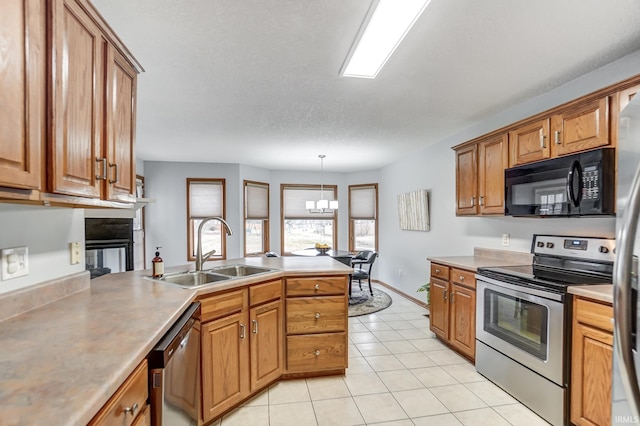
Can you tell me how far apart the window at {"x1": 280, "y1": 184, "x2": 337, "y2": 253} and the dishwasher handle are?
16.6 ft

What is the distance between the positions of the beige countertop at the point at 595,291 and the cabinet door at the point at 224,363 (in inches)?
83.7

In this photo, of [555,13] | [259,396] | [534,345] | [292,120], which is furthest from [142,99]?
[534,345]

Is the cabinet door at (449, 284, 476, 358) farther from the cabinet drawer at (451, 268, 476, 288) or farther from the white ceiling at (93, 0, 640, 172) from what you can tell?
the white ceiling at (93, 0, 640, 172)

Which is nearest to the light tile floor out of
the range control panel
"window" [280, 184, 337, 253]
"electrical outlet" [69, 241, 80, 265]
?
the range control panel

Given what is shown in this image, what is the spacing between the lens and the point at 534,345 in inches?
87.2

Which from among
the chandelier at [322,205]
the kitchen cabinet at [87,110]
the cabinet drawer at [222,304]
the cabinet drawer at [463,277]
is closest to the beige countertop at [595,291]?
the cabinet drawer at [463,277]

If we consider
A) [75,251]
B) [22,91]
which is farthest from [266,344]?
[22,91]

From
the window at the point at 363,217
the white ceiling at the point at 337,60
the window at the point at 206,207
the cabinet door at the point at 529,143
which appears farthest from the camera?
the window at the point at 363,217

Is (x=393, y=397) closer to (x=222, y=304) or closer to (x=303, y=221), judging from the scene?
(x=222, y=304)

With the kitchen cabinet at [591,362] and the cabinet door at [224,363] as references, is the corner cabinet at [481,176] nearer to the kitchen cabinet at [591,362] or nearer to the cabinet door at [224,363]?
the kitchen cabinet at [591,362]

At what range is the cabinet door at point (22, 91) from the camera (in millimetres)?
913

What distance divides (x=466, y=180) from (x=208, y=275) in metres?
2.75

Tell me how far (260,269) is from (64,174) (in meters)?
1.66

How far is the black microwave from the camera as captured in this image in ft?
6.66
